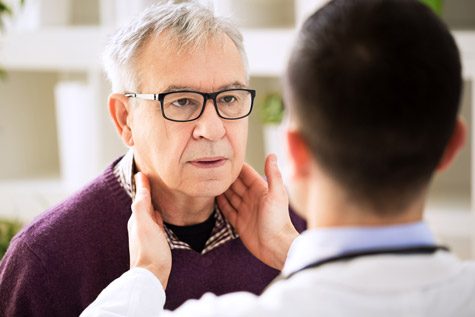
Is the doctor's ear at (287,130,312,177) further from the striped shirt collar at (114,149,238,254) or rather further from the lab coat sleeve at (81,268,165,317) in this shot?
the striped shirt collar at (114,149,238,254)

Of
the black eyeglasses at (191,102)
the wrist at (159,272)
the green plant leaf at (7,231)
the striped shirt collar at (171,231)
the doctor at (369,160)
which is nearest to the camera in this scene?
the doctor at (369,160)

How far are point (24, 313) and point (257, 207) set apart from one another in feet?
1.78

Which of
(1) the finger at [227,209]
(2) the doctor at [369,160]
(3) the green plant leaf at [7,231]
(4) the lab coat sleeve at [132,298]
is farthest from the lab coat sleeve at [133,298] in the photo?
(3) the green plant leaf at [7,231]

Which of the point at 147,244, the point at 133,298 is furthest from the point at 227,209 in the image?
the point at 133,298

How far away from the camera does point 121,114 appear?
175 cm

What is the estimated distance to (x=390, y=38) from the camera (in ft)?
3.11

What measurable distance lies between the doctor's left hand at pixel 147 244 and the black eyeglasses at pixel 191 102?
0.64ft

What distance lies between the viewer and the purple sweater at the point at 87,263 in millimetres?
1631

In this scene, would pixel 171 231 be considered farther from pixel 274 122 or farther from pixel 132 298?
pixel 274 122

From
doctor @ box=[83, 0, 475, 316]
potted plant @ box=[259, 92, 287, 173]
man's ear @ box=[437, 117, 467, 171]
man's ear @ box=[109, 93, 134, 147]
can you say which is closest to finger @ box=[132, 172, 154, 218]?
man's ear @ box=[109, 93, 134, 147]

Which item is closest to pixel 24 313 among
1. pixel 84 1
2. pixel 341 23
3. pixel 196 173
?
pixel 196 173

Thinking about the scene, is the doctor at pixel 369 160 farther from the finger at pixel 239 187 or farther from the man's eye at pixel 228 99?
the finger at pixel 239 187

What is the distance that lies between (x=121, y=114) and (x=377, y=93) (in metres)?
0.91

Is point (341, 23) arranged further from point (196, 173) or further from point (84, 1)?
point (84, 1)
